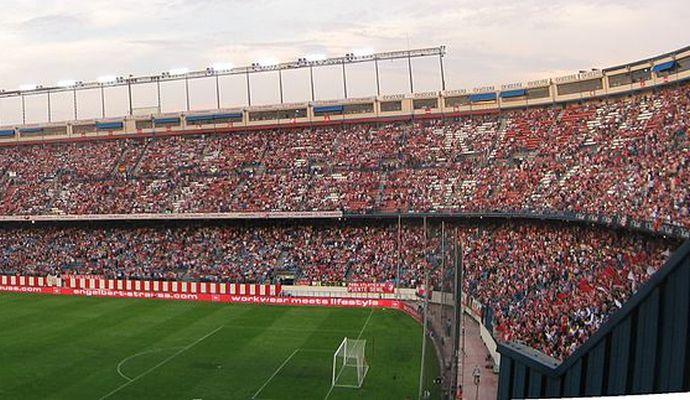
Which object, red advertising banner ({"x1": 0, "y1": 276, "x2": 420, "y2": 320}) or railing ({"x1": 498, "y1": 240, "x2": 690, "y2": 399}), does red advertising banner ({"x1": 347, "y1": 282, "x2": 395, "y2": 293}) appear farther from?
railing ({"x1": 498, "y1": 240, "x2": 690, "y2": 399})

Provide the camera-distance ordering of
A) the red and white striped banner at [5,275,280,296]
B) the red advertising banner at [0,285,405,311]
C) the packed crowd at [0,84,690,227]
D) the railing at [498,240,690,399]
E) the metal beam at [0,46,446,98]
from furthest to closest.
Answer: the metal beam at [0,46,446,98] < the red and white striped banner at [5,275,280,296] < the red advertising banner at [0,285,405,311] < the packed crowd at [0,84,690,227] < the railing at [498,240,690,399]

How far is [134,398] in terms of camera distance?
22922mm

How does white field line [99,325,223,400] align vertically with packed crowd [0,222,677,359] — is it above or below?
below

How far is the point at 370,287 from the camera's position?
144ft

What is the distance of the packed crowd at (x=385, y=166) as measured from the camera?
37156mm

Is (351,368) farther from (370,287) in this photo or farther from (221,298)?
(221,298)

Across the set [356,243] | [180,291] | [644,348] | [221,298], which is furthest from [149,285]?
[644,348]

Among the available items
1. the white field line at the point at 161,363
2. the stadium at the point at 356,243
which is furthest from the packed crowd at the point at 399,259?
the white field line at the point at 161,363

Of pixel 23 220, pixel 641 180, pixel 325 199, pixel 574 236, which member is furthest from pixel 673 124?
pixel 23 220

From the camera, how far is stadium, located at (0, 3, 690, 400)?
2219 centimetres

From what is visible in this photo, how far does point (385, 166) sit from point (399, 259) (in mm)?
11688

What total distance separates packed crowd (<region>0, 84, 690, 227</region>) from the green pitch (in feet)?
38.2

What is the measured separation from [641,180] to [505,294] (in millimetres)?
8051

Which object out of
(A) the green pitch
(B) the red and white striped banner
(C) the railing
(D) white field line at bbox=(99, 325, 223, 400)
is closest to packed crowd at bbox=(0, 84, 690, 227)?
(B) the red and white striped banner
